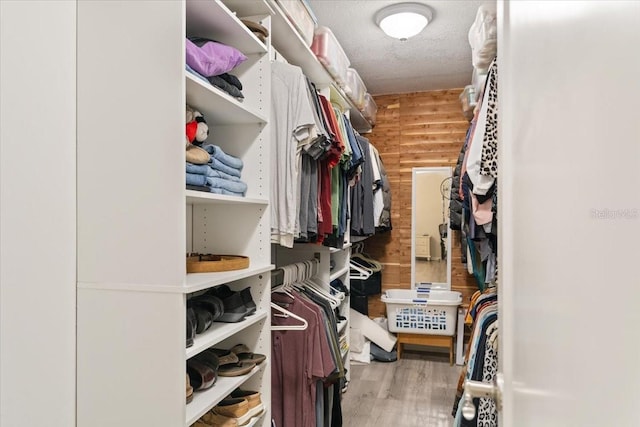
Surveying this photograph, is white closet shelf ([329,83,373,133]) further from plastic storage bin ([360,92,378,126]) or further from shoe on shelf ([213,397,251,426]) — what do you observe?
shoe on shelf ([213,397,251,426])

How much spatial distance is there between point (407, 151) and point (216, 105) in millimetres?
3114

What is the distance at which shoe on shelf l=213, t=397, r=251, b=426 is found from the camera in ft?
5.20

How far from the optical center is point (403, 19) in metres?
2.60

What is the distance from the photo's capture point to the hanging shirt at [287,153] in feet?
6.16

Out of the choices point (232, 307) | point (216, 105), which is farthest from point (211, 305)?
point (216, 105)

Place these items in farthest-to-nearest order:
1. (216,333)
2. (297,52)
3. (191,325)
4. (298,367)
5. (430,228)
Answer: (430,228) → (297,52) → (298,367) → (216,333) → (191,325)

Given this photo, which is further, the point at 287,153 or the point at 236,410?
the point at 287,153

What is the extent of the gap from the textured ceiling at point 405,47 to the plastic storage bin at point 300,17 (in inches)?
11.9
